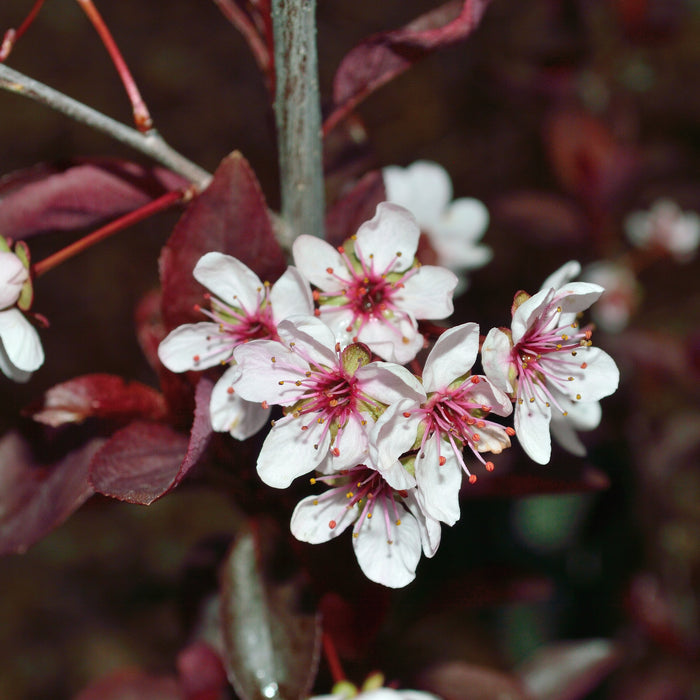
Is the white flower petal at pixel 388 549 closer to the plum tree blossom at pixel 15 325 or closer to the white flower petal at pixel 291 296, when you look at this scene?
the white flower petal at pixel 291 296

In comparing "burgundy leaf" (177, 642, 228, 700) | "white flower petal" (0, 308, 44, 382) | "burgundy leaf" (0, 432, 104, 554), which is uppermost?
"white flower petal" (0, 308, 44, 382)

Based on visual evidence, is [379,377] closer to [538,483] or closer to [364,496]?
[364,496]

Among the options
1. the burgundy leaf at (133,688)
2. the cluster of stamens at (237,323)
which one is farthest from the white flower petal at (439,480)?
the burgundy leaf at (133,688)

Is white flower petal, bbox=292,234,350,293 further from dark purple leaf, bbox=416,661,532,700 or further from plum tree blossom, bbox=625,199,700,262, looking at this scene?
plum tree blossom, bbox=625,199,700,262

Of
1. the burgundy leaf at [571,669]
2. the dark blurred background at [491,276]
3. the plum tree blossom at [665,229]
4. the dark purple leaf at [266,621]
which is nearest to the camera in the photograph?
the dark purple leaf at [266,621]

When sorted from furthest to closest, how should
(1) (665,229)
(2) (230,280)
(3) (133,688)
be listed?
(1) (665,229) → (3) (133,688) → (2) (230,280)

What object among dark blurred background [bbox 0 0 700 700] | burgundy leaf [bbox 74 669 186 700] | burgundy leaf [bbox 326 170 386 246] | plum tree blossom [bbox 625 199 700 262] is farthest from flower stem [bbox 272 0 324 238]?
plum tree blossom [bbox 625 199 700 262]

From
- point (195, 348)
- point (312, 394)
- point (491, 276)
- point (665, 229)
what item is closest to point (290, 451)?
point (312, 394)
